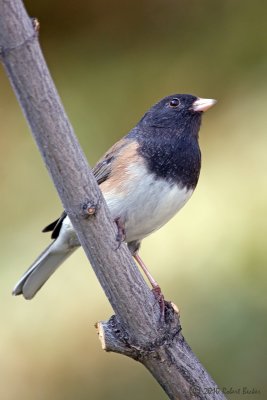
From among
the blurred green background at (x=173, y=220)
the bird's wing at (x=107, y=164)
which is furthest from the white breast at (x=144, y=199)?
the blurred green background at (x=173, y=220)

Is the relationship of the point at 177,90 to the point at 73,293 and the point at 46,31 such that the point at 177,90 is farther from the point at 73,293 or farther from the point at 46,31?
the point at 73,293

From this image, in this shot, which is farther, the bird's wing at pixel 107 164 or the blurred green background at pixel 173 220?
the blurred green background at pixel 173 220

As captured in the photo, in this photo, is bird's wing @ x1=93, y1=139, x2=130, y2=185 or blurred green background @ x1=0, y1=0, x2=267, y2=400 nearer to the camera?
bird's wing @ x1=93, y1=139, x2=130, y2=185

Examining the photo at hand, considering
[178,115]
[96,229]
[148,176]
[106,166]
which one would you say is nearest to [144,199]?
[148,176]

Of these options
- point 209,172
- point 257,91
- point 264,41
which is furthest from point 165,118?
point 264,41

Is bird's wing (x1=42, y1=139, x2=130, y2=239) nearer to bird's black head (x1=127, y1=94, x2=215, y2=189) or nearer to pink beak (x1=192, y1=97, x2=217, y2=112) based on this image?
bird's black head (x1=127, y1=94, x2=215, y2=189)

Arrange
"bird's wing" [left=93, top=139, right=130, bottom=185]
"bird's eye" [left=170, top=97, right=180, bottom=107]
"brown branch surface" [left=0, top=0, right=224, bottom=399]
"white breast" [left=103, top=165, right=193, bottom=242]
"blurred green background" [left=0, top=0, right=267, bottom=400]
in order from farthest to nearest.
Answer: "blurred green background" [left=0, top=0, right=267, bottom=400]
"bird's eye" [left=170, top=97, right=180, bottom=107]
"bird's wing" [left=93, top=139, right=130, bottom=185]
"white breast" [left=103, top=165, right=193, bottom=242]
"brown branch surface" [left=0, top=0, right=224, bottom=399]

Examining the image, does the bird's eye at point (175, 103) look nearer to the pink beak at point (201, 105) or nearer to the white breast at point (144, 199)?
the pink beak at point (201, 105)

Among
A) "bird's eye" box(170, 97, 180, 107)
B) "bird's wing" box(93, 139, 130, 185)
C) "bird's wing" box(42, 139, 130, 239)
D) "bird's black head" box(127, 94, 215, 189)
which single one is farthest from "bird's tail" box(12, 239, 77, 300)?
"bird's eye" box(170, 97, 180, 107)
